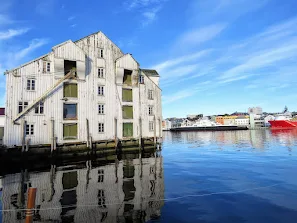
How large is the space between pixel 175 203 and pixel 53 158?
21.3 metres

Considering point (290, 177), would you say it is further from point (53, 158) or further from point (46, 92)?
point (46, 92)

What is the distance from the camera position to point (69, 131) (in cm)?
3088

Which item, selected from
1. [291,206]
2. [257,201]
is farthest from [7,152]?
[291,206]

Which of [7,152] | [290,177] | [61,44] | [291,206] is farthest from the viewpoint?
[61,44]

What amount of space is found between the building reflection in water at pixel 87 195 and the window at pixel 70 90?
1356cm

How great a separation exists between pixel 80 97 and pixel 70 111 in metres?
2.59

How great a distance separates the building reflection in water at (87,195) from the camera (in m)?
10.1

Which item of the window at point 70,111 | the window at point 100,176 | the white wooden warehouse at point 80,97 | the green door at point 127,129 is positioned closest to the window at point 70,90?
the white wooden warehouse at point 80,97

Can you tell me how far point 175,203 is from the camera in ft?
39.4

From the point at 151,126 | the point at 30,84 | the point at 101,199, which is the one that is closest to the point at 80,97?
the point at 30,84

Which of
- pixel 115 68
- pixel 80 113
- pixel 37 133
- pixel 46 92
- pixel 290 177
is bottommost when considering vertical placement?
pixel 290 177

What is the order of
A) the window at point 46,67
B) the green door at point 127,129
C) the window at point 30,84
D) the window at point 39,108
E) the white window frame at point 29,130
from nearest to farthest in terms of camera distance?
the white window frame at point 29,130
the window at point 39,108
the window at point 30,84
the window at point 46,67
the green door at point 127,129

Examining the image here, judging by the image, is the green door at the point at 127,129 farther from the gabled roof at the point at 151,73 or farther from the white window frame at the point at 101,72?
the gabled roof at the point at 151,73

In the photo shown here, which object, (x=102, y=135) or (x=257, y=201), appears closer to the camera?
(x=257, y=201)
